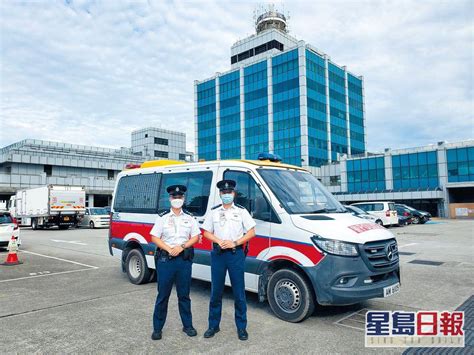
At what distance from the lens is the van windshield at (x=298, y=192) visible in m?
5.70

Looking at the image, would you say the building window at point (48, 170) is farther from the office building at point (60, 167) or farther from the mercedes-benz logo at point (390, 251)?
the mercedes-benz logo at point (390, 251)

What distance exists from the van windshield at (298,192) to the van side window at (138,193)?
2.78 meters

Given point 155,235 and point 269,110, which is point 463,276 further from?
point 269,110

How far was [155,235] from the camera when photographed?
4.67m

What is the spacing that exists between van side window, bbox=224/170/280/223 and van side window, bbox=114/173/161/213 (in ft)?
6.87

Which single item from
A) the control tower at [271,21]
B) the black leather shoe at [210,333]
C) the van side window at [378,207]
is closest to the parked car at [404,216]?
the van side window at [378,207]

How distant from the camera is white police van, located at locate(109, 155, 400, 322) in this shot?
499 centimetres

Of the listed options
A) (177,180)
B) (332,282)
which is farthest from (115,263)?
(332,282)

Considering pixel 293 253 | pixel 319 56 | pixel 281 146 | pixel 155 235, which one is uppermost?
pixel 319 56

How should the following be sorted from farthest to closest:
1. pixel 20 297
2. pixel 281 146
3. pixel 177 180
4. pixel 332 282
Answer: pixel 281 146 < pixel 177 180 < pixel 20 297 < pixel 332 282

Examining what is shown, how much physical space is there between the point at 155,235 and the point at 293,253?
1979 mm

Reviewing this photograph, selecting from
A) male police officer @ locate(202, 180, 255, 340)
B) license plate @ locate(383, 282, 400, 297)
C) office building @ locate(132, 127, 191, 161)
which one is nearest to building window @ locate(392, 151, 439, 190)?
license plate @ locate(383, 282, 400, 297)

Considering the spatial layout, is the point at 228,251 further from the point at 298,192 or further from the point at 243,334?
the point at 298,192

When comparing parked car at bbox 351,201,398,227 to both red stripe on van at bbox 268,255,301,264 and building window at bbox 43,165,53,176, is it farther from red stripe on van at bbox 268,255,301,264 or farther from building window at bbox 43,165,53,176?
building window at bbox 43,165,53,176
